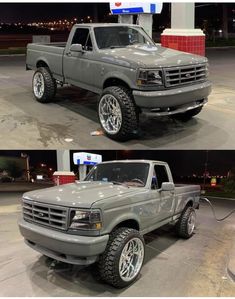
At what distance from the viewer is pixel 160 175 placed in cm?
676

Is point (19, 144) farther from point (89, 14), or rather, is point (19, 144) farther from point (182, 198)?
point (89, 14)

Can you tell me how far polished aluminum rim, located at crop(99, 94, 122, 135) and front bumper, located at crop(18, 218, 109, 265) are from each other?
2.49m

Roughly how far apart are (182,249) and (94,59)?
4.03 m

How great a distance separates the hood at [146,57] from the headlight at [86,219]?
2803 millimetres

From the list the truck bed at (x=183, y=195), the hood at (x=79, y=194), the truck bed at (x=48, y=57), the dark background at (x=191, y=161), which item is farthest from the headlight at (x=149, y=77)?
the dark background at (x=191, y=161)

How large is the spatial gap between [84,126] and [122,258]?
3.49 metres

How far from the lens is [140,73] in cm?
617

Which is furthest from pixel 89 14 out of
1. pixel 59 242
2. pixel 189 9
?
pixel 59 242

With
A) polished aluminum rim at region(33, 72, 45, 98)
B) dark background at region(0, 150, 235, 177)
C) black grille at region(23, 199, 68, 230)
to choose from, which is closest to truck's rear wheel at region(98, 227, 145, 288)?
black grille at region(23, 199, 68, 230)

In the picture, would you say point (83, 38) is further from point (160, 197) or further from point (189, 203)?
point (189, 203)

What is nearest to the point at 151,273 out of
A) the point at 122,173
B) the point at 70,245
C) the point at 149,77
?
A: the point at 70,245

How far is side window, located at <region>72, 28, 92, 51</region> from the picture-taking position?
7727 mm

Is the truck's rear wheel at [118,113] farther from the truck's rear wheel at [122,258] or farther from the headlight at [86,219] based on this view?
the headlight at [86,219]

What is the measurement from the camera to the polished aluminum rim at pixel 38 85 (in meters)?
9.15
